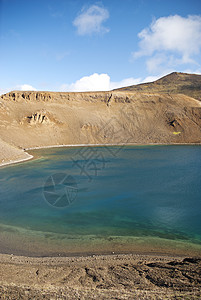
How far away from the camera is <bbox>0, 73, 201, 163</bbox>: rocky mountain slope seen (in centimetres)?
5216

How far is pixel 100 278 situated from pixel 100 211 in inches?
284

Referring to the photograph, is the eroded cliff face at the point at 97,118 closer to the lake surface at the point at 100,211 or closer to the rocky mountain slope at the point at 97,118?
the rocky mountain slope at the point at 97,118

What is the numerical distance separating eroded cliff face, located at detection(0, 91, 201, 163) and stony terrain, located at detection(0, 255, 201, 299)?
4106 cm

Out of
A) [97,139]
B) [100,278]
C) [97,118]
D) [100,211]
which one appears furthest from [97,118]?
[100,278]

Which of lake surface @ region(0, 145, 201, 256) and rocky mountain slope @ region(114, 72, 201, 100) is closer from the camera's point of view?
lake surface @ region(0, 145, 201, 256)

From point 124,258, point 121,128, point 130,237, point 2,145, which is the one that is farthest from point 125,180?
point 121,128

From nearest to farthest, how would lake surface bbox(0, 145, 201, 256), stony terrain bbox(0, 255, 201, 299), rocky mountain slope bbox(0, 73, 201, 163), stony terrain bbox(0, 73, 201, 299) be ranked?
stony terrain bbox(0, 255, 201, 299), stony terrain bbox(0, 73, 201, 299), lake surface bbox(0, 145, 201, 256), rocky mountain slope bbox(0, 73, 201, 163)

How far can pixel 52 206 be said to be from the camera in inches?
573

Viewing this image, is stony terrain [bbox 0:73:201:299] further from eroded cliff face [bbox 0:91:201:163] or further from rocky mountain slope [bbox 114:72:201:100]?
rocky mountain slope [bbox 114:72:201:100]

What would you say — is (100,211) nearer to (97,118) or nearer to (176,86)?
(97,118)

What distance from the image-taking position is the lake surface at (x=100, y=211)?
9227 millimetres

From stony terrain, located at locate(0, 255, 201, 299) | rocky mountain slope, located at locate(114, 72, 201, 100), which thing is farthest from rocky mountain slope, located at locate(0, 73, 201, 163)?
stony terrain, located at locate(0, 255, 201, 299)

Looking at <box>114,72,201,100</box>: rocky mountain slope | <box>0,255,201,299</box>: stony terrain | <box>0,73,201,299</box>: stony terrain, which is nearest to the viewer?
<box>0,255,201,299</box>: stony terrain

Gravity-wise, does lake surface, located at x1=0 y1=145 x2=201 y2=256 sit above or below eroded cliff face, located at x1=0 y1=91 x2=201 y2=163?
below
